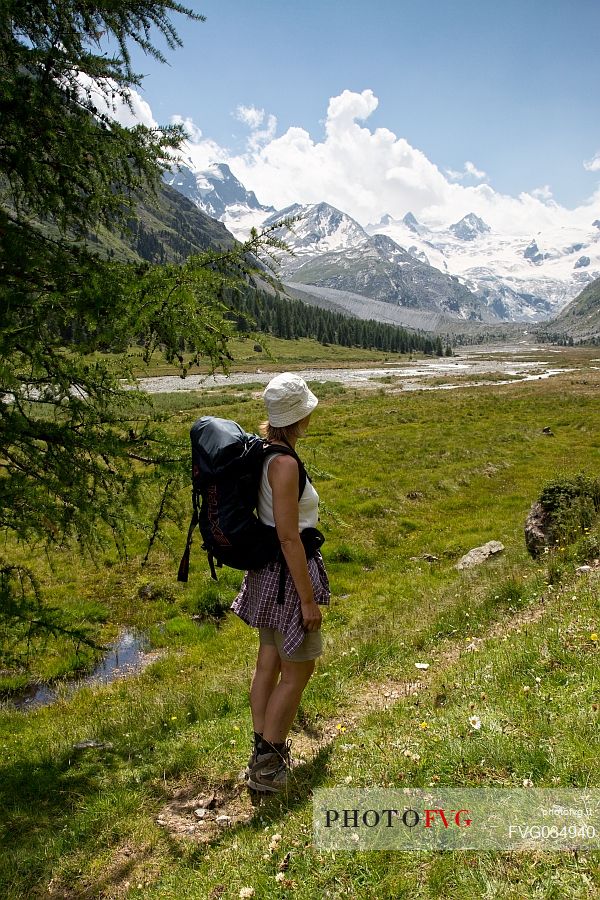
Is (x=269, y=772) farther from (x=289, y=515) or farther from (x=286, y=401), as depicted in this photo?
(x=286, y=401)

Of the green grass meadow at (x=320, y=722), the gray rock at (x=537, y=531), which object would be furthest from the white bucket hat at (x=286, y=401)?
the gray rock at (x=537, y=531)

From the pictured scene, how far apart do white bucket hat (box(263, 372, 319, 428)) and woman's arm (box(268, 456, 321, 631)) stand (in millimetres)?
394

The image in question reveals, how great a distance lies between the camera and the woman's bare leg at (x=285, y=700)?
14.3 ft

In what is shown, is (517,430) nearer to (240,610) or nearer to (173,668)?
(173,668)

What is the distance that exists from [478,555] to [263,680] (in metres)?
8.63

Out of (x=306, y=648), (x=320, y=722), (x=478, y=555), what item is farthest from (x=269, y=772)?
(x=478, y=555)

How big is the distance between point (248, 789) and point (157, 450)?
361 cm

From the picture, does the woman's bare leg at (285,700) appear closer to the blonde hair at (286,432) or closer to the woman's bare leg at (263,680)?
the woman's bare leg at (263,680)

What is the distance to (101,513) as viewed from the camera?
5422 millimetres

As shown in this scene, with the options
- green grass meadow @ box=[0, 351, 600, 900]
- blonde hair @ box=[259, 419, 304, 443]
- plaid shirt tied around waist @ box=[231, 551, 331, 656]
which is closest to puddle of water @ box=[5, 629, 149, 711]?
green grass meadow @ box=[0, 351, 600, 900]

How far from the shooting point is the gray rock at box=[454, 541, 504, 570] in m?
11.7

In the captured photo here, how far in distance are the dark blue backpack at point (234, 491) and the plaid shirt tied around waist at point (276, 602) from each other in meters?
0.19

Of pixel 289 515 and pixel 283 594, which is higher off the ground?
pixel 289 515

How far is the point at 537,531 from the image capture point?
10.9 meters
